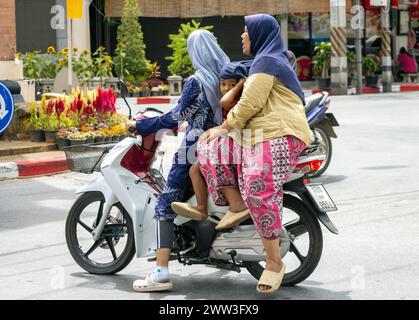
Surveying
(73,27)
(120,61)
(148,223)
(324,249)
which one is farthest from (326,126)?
(73,27)

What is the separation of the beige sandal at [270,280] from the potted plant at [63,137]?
25.9ft

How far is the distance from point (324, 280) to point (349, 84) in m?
25.0

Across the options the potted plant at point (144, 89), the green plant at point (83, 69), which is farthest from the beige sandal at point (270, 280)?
the potted plant at point (144, 89)

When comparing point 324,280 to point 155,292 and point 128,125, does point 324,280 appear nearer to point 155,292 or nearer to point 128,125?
point 155,292

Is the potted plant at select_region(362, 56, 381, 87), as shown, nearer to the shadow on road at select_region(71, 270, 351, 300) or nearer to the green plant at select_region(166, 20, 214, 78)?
the green plant at select_region(166, 20, 214, 78)

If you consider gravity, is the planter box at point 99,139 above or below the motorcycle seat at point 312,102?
below

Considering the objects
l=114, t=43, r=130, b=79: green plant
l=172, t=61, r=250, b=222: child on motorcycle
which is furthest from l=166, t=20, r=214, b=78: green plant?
l=172, t=61, r=250, b=222: child on motorcycle

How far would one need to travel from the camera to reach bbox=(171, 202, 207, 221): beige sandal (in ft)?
21.6

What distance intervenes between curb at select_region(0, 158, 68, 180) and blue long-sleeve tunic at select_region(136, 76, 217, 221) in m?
6.20

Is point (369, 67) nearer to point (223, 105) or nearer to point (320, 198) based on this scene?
point (320, 198)

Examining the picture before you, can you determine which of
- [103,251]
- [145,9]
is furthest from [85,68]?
[103,251]

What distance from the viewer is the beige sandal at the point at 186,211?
6.57 metres

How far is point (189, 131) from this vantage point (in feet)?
22.2

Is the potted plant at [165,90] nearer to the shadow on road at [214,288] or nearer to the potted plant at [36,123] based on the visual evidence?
the potted plant at [36,123]
